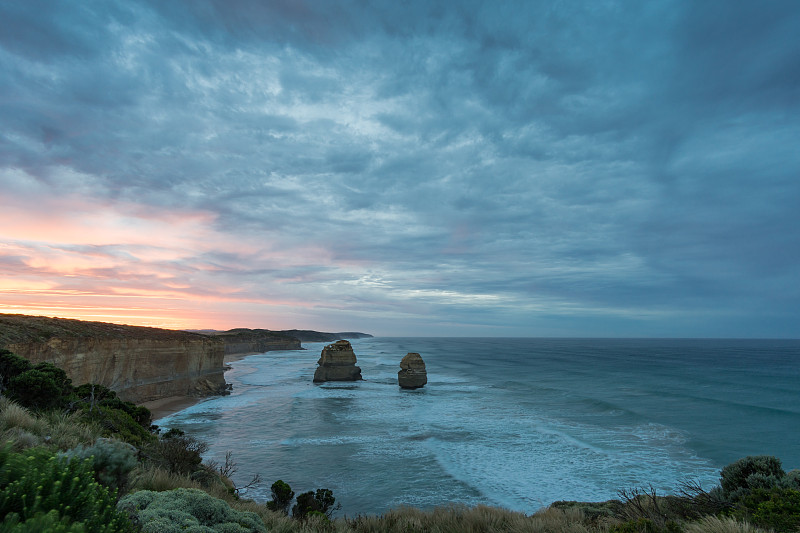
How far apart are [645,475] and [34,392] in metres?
24.2

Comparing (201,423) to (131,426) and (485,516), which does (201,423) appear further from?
(485,516)

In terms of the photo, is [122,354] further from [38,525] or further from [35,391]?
[38,525]

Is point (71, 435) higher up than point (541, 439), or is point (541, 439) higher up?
point (71, 435)

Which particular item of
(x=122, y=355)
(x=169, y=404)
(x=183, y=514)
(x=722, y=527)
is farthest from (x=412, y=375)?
(x=183, y=514)

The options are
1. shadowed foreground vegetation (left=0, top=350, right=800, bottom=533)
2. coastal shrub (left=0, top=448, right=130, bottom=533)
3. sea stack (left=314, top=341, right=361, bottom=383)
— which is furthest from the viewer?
sea stack (left=314, top=341, right=361, bottom=383)

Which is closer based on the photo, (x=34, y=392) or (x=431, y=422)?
(x=34, y=392)

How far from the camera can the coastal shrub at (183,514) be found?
4.91m

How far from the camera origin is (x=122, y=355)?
95.9ft

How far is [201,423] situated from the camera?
26.0m

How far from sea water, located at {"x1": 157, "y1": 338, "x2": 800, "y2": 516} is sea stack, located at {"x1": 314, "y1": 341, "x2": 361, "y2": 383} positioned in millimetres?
2211

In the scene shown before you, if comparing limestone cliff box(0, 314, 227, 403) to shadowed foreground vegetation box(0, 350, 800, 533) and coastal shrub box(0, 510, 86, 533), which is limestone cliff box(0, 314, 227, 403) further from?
coastal shrub box(0, 510, 86, 533)

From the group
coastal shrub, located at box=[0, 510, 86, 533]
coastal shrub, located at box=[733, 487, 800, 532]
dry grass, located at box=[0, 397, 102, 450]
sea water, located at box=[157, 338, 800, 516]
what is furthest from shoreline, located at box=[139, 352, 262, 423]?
coastal shrub, located at box=[733, 487, 800, 532]

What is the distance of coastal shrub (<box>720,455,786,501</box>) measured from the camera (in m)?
7.77

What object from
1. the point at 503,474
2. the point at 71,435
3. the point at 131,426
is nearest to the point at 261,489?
the point at 131,426
